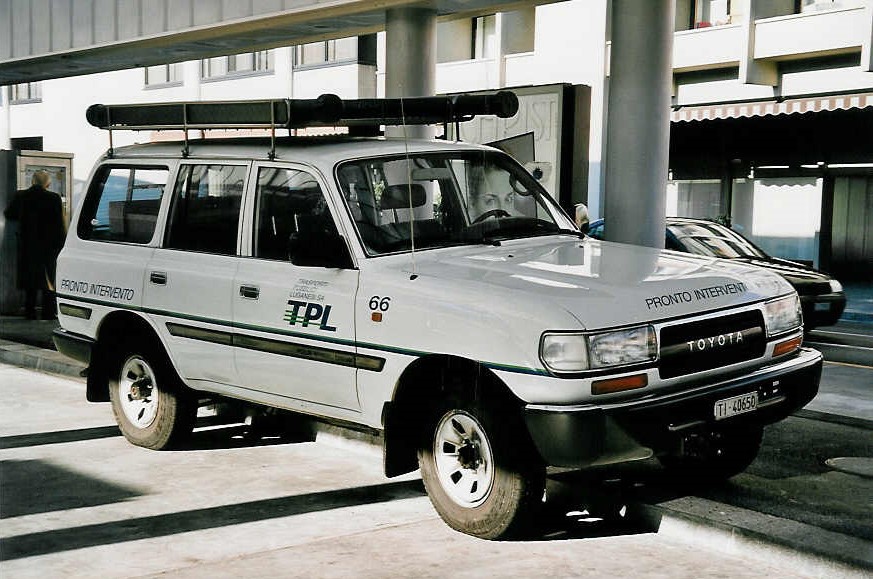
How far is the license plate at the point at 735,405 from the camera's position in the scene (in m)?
5.51

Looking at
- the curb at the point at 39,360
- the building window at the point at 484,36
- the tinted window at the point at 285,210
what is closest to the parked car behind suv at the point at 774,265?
the curb at the point at 39,360

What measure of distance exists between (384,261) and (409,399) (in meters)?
0.75

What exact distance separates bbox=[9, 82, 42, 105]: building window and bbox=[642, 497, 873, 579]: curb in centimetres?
3798

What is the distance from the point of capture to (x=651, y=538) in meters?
5.63

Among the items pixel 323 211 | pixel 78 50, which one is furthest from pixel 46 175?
pixel 323 211

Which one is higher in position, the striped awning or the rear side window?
the striped awning

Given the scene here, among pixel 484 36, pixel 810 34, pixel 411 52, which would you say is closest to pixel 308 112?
pixel 411 52

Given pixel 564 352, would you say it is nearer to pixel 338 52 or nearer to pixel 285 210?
pixel 285 210

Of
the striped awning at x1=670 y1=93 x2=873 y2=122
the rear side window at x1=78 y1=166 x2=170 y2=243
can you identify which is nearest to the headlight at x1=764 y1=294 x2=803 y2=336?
the rear side window at x1=78 y1=166 x2=170 y2=243

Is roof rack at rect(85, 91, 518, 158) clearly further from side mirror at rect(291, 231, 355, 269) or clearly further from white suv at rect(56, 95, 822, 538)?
side mirror at rect(291, 231, 355, 269)

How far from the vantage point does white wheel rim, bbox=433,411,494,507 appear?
5.52 m

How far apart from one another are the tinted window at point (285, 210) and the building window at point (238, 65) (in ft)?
80.8

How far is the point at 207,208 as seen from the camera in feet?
23.6

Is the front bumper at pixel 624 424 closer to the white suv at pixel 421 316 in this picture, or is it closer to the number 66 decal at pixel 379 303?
the white suv at pixel 421 316
